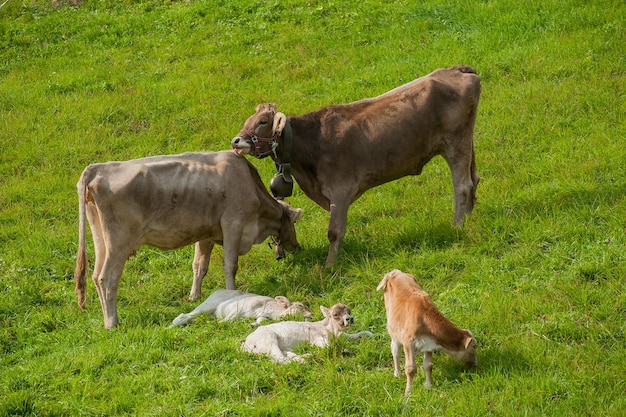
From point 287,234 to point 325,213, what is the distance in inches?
75.1

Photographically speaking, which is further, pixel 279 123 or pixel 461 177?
pixel 461 177

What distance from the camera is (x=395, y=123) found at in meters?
13.5

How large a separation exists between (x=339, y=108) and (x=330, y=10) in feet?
31.4

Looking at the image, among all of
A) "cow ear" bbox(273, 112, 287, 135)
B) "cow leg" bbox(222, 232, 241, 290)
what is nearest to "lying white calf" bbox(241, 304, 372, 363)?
"cow leg" bbox(222, 232, 241, 290)

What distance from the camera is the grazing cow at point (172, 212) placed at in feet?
39.9

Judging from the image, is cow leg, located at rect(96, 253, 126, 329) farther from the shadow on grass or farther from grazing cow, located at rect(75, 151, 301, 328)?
the shadow on grass

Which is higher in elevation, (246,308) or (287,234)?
(246,308)

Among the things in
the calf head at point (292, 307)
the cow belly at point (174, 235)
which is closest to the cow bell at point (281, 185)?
the cow belly at point (174, 235)

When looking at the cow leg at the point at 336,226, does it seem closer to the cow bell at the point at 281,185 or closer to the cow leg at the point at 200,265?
the cow bell at the point at 281,185

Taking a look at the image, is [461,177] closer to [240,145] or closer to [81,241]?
[240,145]

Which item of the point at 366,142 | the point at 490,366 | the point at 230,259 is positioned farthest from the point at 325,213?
the point at 490,366

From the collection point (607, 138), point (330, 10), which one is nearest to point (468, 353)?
point (607, 138)

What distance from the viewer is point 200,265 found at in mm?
13188

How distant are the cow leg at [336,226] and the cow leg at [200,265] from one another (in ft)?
5.68
